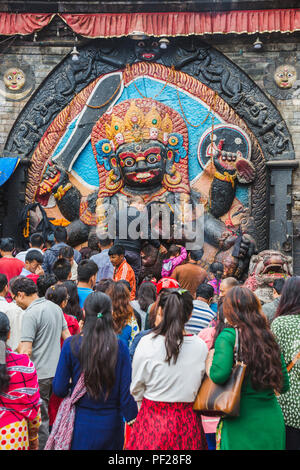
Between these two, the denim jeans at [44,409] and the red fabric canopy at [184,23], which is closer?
the denim jeans at [44,409]

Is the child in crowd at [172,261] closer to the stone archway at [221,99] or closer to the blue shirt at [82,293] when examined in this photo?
the stone archway at [221,99]

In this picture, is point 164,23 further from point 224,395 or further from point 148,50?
point 224,395

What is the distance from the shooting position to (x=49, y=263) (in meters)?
8.40

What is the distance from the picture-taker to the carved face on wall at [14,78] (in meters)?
12.9

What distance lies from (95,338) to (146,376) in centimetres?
39

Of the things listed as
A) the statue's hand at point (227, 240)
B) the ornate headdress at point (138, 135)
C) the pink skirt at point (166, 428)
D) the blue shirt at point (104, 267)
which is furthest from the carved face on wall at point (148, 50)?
the pink skirt at point (166, 428)

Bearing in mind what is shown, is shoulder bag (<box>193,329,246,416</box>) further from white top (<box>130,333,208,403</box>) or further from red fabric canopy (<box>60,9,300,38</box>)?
red fabric canopy (<box>60,9,300,38</box>)

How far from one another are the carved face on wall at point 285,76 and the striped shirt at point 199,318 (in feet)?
25.0

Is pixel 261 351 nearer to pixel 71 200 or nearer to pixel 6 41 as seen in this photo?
pixel 71 200

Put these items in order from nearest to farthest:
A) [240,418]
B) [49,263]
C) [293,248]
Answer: [240,418] < [49,263] < [293,248]

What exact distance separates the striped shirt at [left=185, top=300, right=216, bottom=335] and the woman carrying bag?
6.12 ft

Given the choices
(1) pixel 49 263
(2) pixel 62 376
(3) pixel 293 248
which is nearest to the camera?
(2) pixel 62 376

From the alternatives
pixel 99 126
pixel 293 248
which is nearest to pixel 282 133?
pixel 293 248

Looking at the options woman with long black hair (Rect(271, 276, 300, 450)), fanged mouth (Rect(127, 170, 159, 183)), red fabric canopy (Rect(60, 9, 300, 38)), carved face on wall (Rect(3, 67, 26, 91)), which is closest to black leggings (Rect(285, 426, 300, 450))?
woman with long black hair (Rect(271, 276, 300, 450))
